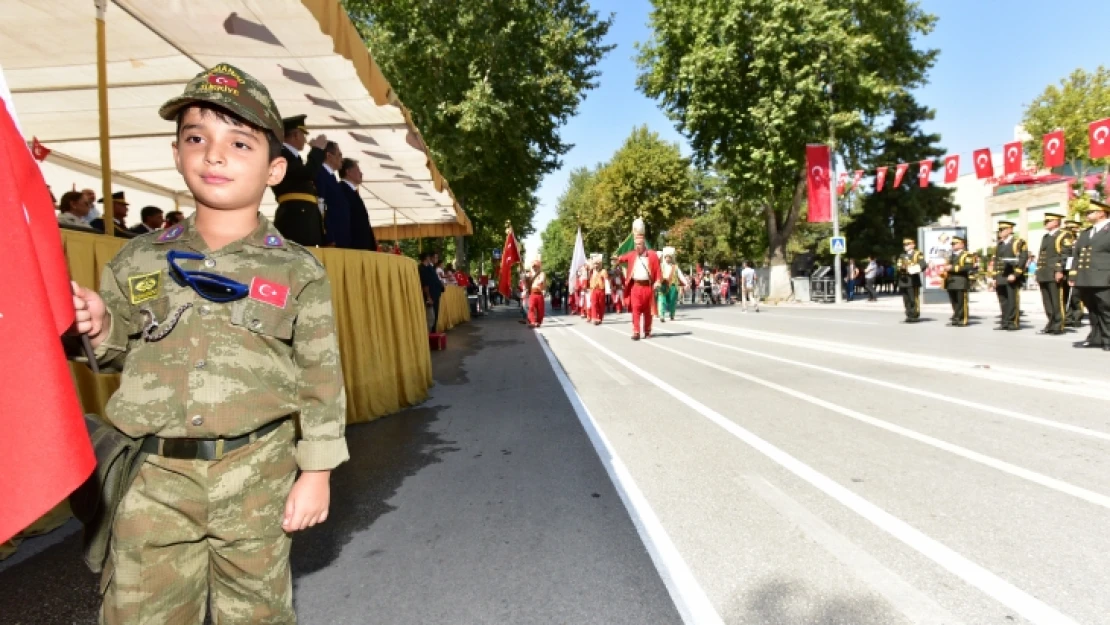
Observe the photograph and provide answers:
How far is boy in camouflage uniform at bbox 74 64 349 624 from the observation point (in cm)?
154

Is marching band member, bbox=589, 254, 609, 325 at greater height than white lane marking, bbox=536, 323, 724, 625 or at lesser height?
greater

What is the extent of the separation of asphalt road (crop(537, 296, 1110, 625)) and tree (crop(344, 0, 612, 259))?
1639 centimetres

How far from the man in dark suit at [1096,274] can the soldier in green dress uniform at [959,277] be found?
382cm

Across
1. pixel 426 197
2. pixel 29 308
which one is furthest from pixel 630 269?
pixel 29 308

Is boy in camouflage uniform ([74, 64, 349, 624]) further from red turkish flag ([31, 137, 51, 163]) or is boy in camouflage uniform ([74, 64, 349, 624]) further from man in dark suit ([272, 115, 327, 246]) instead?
red turkish flag ([31, 137, 51, 163])

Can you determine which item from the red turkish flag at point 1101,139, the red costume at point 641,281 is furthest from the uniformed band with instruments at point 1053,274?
the red turkish flag at point 1101,139

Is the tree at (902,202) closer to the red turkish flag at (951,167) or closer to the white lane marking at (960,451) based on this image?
the red turkish flag at (951,167)

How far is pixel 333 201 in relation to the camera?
653cm

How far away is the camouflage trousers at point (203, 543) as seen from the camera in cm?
151

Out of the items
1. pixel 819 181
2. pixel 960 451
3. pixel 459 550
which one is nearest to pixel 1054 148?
pixel 819 181

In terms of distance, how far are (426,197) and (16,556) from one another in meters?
11.2

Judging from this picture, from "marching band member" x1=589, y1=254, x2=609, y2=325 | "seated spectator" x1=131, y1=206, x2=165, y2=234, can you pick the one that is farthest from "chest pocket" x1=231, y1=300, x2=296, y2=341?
"marching band member" x1=589, y1=254, x2=609, y2=325

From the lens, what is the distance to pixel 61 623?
7.93 feet

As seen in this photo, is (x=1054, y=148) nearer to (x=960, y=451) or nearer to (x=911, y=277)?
(x=911, y=277)
